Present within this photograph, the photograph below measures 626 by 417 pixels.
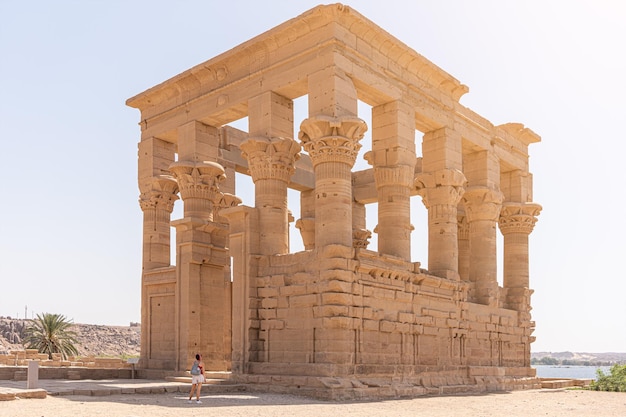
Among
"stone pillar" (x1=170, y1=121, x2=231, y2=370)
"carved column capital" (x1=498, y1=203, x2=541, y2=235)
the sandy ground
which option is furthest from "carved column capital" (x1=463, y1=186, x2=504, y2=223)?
"stone pillar" (x1=170, y1=121, x2=231, y2=370)

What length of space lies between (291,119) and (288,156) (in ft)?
4.92

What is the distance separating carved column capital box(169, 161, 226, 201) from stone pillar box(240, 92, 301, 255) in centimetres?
245

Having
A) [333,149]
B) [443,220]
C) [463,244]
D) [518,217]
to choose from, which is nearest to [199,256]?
[333,149]

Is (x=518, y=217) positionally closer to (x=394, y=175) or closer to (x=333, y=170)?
(x=394, y=175)

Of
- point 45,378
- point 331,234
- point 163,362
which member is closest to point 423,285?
point 331,234

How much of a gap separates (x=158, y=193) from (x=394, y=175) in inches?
333

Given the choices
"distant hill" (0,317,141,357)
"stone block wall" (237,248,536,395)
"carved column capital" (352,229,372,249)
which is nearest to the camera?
"stone block wall" (237,248,536,395)

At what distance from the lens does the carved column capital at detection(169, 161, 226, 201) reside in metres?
23.7

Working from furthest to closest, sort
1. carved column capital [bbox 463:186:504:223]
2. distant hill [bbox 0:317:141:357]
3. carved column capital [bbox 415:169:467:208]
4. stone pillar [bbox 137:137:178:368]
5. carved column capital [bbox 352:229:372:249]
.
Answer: distant hill [bbox 0:317:141:357], carved column capital [bbox 352:229:372:249], carved column capital [bbox 463:186:504:223], stone pillar [bbox 137:137:178:368], carved column capital [bbox 415:169:467:208]

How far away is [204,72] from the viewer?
24000 millimetres

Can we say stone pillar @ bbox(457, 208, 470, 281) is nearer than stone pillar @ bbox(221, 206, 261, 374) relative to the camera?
No

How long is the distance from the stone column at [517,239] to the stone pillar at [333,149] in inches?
464

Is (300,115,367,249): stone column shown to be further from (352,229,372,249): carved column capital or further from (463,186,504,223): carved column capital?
(352,229,372,249): carved column capital

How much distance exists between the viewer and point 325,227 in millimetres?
19766
